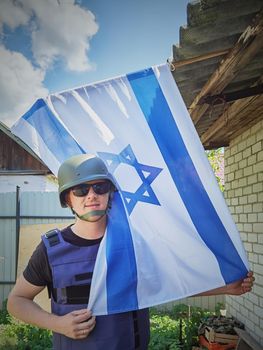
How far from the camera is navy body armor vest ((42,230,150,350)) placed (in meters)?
1.63

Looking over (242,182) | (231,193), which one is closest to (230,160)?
(231,193)

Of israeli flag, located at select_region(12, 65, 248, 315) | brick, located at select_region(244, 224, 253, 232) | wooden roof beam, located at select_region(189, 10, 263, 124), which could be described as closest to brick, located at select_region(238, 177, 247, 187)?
brick, located at select_region(244, 224, 253, 232)

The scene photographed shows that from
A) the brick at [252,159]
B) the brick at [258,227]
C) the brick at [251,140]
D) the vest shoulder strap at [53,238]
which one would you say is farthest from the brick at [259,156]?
the vest shoulder strap at [53,238]

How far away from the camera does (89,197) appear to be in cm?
168

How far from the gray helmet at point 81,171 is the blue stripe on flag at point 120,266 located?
226 mm

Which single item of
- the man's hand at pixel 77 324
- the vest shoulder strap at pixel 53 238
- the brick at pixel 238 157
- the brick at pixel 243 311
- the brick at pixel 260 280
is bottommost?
the brick at pixel 243 311

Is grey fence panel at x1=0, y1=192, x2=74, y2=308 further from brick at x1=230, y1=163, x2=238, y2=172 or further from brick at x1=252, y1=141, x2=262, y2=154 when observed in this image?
brick at x1=252, y1=141, x2=262, y2=154

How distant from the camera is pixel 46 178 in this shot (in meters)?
11.3

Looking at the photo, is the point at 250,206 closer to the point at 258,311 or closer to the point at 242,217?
A: the point at 242,217

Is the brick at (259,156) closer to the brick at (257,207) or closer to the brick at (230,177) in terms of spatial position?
the brick at (257,207)

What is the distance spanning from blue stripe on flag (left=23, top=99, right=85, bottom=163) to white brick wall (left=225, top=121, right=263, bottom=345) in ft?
10.2

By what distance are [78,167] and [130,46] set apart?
4.00 m

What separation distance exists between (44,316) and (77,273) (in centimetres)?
24

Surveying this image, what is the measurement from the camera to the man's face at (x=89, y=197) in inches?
66.1
